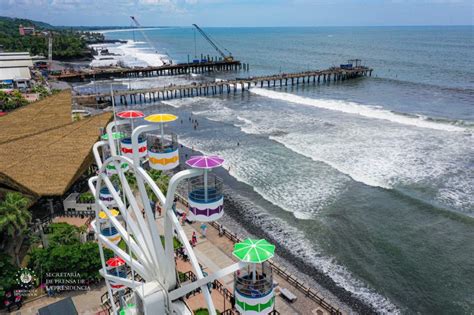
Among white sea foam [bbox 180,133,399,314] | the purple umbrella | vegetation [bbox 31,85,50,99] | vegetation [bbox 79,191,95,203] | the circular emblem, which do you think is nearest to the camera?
the purple umbrella

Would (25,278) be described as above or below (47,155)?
below

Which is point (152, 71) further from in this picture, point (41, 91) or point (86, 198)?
point (86, 198)

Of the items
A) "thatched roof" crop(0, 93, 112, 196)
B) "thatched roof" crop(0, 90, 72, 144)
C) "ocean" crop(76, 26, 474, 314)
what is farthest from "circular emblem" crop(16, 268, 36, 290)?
"thatched roof" crop(0, 90, 72, 144)

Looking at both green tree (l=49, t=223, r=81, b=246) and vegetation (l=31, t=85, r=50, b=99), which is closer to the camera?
green tree (l=49, t=223, r=81, b=246)

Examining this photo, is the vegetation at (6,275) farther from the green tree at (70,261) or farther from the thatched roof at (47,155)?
the thatched roof at (47,155)

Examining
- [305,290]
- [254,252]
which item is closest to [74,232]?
[305,290]

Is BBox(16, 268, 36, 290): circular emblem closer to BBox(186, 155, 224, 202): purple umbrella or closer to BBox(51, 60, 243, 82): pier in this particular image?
BBox(186, 155, 224, 202): purple umbrella

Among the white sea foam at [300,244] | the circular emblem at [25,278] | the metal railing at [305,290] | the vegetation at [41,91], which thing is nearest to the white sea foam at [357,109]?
the white sea foam at [300,244]
